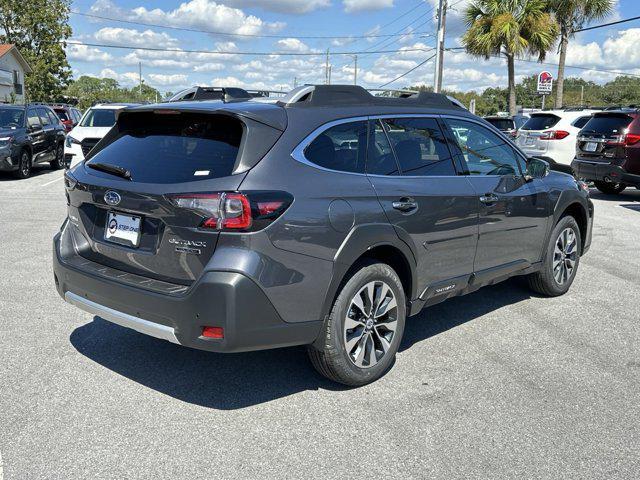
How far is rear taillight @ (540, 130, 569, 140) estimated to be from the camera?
15.3 meters

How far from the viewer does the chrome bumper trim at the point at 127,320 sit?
3545 mm

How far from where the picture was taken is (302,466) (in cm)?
316

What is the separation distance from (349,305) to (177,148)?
1356 mm

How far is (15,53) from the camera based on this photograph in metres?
50.3

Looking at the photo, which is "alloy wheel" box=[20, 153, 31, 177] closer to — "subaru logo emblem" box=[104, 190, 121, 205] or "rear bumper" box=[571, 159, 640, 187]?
"rear bumper" box=[571, 159, 640, 187]

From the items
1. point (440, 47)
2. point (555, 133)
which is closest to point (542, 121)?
point (555, 133)

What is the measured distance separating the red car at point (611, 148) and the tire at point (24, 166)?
41.5 ft

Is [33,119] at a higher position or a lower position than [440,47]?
lower

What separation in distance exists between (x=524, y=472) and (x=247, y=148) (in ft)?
7.06

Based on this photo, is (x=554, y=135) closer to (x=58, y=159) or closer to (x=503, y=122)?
(x=503, y=122)

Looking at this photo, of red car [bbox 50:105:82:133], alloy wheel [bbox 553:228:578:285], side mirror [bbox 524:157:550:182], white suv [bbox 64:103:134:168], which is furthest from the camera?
red car [bbox 50:105:82:133]

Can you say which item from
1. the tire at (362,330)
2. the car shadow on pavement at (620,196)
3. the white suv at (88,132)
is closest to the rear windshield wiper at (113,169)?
the tire at (362,330)

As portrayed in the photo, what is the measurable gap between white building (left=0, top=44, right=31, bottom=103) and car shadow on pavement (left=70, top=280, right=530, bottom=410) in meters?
48.4

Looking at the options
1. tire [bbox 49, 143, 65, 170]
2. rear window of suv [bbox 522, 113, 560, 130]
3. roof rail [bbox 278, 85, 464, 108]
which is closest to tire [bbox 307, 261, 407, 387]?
roof rail [bbox 278, 85, 464, 108]
